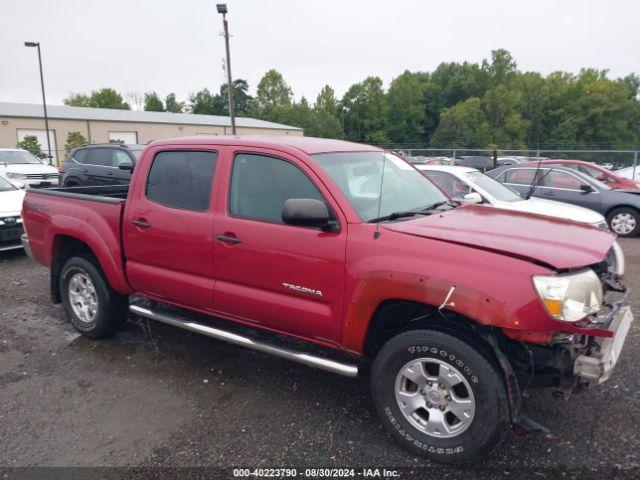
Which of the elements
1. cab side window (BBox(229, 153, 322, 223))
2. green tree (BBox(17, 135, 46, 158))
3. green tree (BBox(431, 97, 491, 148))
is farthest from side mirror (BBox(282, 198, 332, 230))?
green tree (BBox(431, 97, 491, 148))

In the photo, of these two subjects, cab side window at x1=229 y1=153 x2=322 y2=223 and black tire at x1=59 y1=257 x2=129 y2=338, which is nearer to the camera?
cab side window at x1=229 y1=153 x2=322 y2=223

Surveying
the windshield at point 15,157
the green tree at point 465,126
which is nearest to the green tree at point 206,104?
the green tree at point 465,126

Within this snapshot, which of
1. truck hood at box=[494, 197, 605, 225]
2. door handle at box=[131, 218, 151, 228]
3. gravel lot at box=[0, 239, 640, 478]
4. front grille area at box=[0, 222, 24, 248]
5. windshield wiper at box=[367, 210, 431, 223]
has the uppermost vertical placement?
windshield wiper at box=[367, 210, 431, 223]

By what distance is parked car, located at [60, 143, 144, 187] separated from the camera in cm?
1322

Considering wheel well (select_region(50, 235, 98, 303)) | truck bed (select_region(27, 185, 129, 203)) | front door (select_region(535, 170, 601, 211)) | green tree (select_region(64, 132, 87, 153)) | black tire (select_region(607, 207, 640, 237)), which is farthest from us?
green tree (select_region(64, 132, 87, 153))

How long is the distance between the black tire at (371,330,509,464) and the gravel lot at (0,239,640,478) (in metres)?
0.14

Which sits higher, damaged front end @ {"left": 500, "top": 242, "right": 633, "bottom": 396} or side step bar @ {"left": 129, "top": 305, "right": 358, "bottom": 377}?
damaged front end @ {"left": 500, "top": 242, "right": 633, "bottom": 396}

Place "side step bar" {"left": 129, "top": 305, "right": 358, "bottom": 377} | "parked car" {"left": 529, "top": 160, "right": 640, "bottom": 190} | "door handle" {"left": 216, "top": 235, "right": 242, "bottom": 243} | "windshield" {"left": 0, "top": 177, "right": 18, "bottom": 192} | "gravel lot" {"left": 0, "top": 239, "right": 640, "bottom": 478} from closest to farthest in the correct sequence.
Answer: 1. "gravel lot" {"left": 0, "top": 239, "right": 640, "bottom": 478}
2. "side step bar" {"left": 129, "top": 305, "right": 358, "bottom": 377}
3. "door handle" {"left": 216, "top": 235, "right": 242, "bottom": 243}
4. "windshield" {"left": 0, "top": 177, "right": 18, "bottom": 192}
5. "parked car" {"left": 529, "top": 160, "right": 640, "bottom": 190}

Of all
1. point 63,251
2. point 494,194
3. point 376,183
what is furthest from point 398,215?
point 494,194

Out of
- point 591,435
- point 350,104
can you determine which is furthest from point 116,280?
point 350,104

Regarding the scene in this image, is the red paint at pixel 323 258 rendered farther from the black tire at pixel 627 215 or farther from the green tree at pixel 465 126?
the green tree at pixel 465 126

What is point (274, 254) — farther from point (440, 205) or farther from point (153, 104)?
point (153, 104)

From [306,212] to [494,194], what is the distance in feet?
18.6

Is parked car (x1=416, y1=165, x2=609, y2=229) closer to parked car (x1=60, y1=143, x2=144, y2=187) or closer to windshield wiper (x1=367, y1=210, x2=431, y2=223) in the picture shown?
windshield wiper (x1=367, y1=210, x2=431, y2=223)
